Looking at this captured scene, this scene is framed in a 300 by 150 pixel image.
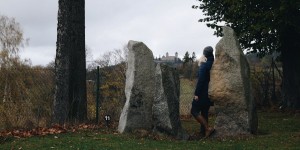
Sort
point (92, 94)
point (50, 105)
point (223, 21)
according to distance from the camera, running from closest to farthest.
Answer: point (50, 105) < point (92, 94) < point (223, 21)

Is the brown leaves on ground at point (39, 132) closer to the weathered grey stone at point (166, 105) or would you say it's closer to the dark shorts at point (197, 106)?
the weathered grey stone at point (166, 105)

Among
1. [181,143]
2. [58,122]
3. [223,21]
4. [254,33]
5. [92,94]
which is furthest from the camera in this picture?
[223,21]

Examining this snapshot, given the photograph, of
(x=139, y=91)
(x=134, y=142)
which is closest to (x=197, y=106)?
(x=139, y=91)

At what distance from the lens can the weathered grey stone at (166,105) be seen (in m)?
12.9

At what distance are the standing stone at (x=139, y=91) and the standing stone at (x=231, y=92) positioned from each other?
5.98ft

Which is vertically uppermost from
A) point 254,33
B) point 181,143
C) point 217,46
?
point 254,33

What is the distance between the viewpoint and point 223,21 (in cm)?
2530

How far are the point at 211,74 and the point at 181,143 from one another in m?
2.47

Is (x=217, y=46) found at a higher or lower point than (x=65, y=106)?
higher

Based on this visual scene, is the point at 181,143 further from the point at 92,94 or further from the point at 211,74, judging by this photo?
the point at 92,94

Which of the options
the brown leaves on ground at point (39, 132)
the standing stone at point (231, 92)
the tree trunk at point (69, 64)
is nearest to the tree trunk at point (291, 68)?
the standing stone at point (231, 92)

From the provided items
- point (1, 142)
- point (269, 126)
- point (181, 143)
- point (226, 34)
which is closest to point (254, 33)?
point (269, 126)

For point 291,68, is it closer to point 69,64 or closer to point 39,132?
point 69,64

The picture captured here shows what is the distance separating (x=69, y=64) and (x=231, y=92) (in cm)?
601
